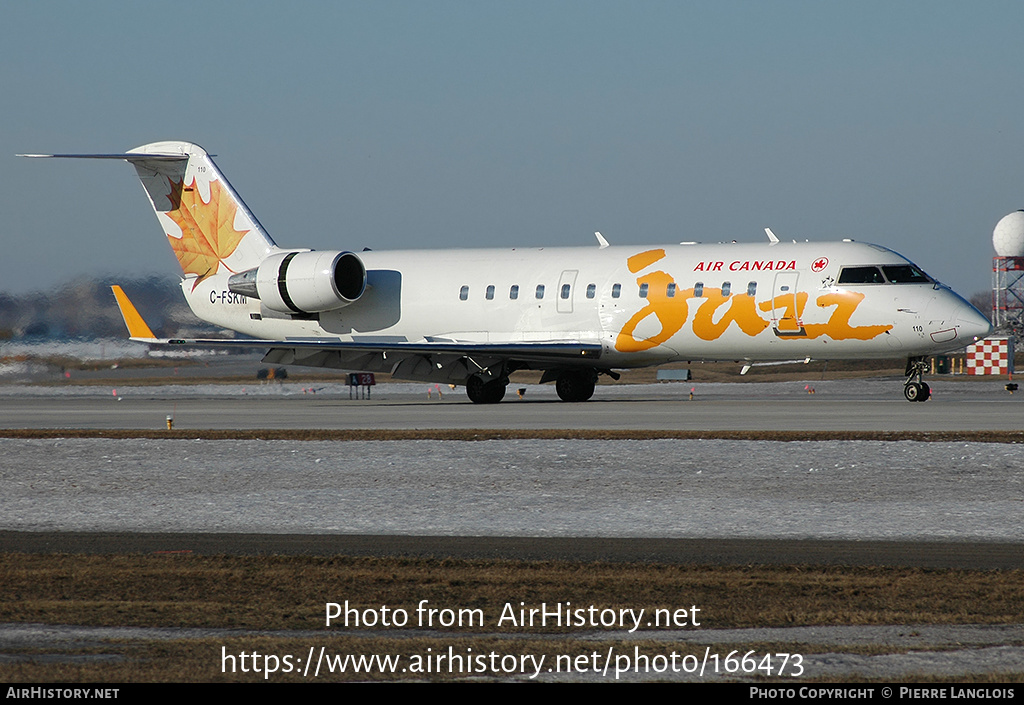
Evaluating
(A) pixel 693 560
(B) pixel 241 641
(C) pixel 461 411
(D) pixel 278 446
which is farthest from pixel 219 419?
(B) pixel 241 641

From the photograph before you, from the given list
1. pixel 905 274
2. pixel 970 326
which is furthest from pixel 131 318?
pixel 970 326

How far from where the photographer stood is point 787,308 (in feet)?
98.6

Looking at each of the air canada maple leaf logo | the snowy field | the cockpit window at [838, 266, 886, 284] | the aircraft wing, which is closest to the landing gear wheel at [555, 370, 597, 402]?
the aircraft wing

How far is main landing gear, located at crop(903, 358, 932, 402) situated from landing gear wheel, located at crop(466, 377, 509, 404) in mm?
10615

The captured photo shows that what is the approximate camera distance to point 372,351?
3297 cm

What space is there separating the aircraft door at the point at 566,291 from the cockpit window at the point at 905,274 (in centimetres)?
810

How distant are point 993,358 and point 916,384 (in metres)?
28.8

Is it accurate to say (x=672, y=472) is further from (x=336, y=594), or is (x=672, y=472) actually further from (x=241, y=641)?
(x=241, y=641)

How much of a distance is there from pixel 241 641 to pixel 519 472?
9073 mm

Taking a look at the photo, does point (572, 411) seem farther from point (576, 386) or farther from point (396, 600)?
point (396, 600)

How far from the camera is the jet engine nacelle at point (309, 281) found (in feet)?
115

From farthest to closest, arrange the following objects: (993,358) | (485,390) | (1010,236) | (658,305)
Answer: (1010,236)
(993,358)
(485,390)
(658,305)

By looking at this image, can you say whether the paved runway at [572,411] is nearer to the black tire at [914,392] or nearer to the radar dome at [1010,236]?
the black tire at [914,392]

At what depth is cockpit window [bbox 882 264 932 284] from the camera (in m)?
29.6
